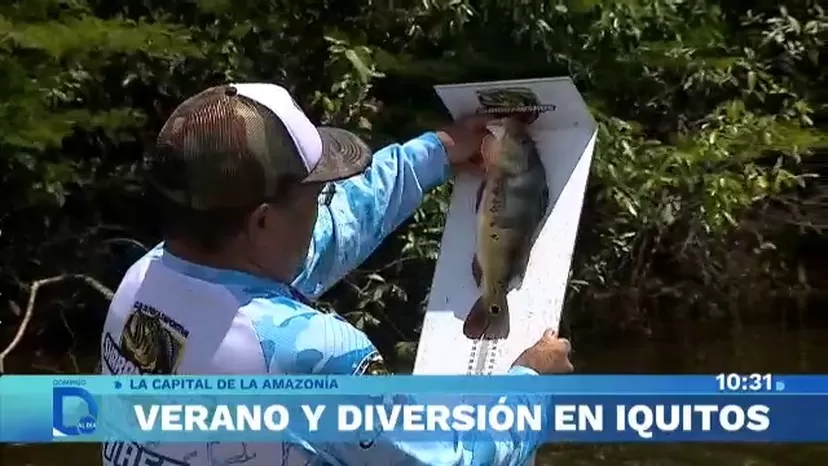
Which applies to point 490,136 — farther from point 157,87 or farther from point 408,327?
point 157,87

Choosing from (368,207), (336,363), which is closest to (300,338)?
(336,363)

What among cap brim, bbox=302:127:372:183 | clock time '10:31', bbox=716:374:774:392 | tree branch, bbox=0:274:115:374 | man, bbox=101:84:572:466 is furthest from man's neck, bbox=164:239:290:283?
tree branch, bbox=0:274:115:374

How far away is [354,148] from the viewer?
2.28 m

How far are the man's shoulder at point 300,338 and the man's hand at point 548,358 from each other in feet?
1.65

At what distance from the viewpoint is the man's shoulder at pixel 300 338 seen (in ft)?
6.46

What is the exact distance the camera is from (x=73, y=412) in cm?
264

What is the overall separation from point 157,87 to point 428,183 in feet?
11.0

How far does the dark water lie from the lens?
552cm

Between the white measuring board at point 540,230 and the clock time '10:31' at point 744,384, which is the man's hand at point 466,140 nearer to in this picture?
the white measuring board at point 540,230

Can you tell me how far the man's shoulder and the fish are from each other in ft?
2.66

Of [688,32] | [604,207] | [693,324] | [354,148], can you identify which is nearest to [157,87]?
[604,207]

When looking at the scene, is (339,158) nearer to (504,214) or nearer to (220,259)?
(220,259)

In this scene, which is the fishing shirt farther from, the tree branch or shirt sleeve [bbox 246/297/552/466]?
the tree branch

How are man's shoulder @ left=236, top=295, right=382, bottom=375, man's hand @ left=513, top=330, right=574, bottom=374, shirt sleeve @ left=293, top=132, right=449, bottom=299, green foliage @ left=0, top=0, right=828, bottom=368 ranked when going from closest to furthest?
1. man's shoulder @ left=236, top=295, right=382, bottom=375
2. man's hand @ left=513, top=330, right=574, bottom=374
3. shirt sleeve @ left=293, top=132, right=449, bottom=299
4. green foliage @ left=0, top=0, right=828, bottom=368
